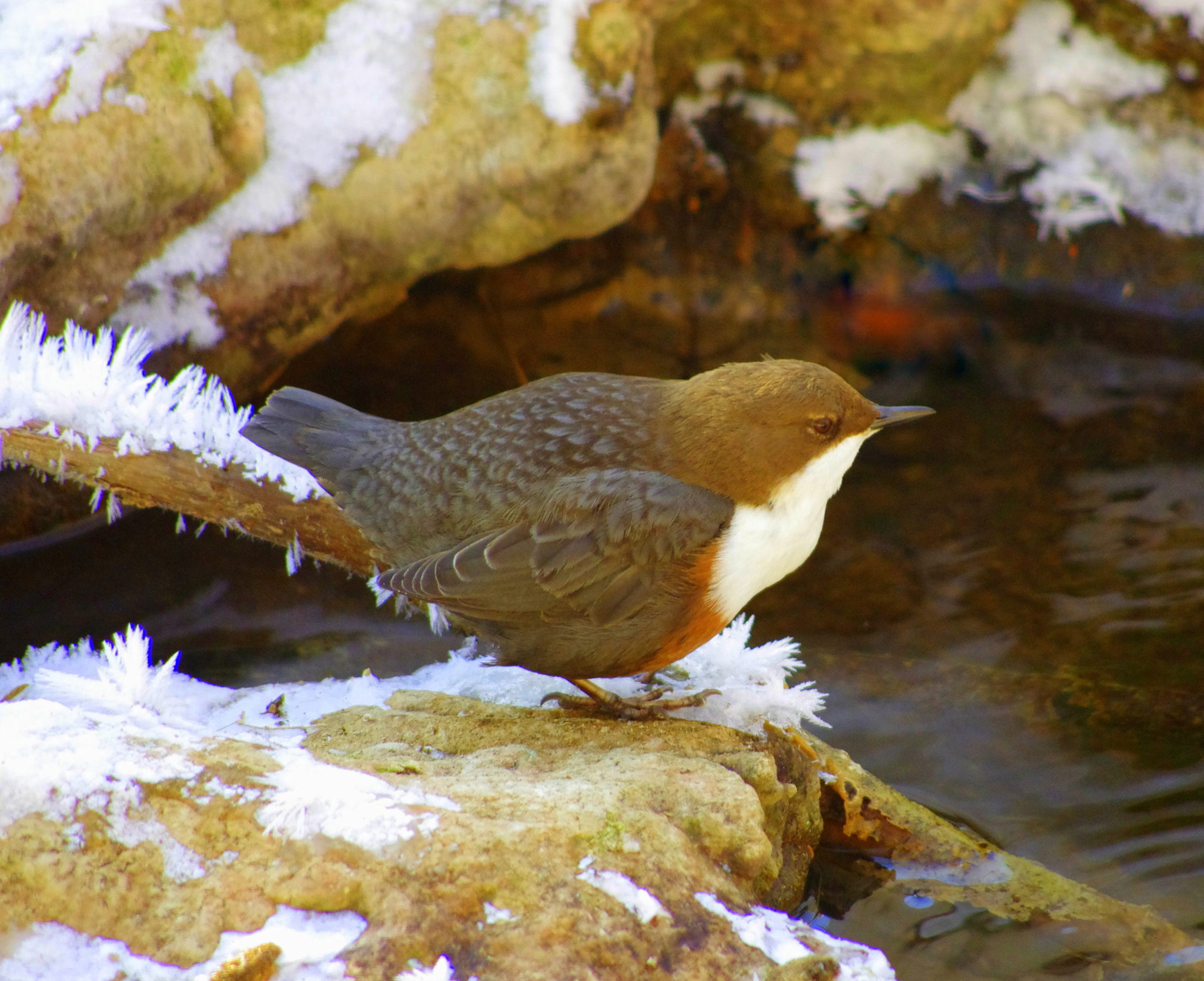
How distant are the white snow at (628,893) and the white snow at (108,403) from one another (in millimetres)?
1600

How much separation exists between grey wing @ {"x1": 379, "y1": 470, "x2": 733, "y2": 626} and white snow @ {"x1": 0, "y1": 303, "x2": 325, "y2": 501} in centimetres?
72

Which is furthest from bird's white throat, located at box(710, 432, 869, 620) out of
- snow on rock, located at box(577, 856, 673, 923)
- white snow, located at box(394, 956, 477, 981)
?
white snow, located at box(394, 956, 477, 981)

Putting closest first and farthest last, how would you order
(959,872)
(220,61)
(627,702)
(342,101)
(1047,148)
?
(959,872) → (627,702) → (220,61) → (342,101) → (1047,148)

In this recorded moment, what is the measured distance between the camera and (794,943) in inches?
76.0

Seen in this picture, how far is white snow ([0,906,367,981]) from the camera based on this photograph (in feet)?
5.71

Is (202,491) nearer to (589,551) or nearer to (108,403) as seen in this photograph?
(108,403)

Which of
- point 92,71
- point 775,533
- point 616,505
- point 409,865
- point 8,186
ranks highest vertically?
point 92,71

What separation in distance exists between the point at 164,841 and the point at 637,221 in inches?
147

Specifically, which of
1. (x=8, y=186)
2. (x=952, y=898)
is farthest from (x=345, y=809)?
(x=8, y=186)

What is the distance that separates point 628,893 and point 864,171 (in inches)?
153

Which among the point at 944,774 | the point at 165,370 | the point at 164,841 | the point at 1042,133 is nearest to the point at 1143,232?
the point at 1042,133

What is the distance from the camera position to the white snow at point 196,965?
5.71ft

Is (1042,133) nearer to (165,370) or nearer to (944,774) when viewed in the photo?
(944,774)

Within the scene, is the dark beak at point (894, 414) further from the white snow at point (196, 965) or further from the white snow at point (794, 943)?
the white snow at point (196, 965)
